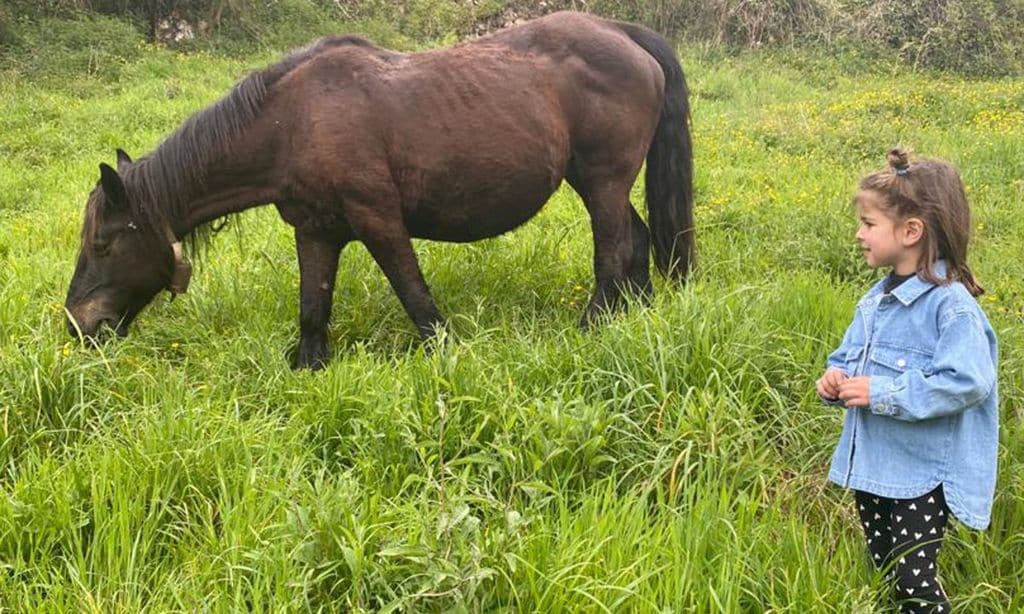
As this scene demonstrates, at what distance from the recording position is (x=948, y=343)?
6.77 ft

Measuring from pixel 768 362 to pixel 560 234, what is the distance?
102 inches

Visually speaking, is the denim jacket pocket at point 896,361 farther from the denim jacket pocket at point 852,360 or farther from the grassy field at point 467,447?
the grassy field at point 467,447

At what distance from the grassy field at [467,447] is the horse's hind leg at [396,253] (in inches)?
11.3

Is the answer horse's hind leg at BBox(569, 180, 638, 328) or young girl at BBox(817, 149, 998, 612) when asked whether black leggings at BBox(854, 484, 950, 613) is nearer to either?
young girl at BBox(817, 149, 998, 612)

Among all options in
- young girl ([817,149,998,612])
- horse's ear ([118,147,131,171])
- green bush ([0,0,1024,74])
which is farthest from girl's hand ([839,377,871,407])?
green bush ([0,0,1024,74])

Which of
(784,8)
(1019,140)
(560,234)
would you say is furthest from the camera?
(784,8)

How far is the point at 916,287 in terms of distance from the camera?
2.16m

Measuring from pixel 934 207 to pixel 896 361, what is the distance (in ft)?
1.43

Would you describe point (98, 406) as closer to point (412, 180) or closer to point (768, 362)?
point (412, 180)

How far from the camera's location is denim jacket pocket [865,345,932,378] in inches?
84.0

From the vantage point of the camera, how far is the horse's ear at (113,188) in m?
3.81

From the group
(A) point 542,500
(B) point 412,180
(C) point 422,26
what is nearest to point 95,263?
(B) point 412,180

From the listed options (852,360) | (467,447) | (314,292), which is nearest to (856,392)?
(852,360)

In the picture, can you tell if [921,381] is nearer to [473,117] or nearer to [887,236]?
[887,236]
